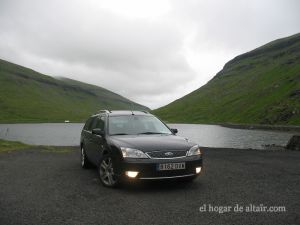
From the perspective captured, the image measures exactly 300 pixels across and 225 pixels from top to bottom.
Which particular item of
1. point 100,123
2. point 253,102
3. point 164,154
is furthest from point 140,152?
point 253,102

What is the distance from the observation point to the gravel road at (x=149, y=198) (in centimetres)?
654

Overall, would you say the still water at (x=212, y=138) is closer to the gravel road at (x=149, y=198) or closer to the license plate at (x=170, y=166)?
the gravel road at (x=149, y=198)

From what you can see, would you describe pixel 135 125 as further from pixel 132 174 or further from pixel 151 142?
pixel 132 174

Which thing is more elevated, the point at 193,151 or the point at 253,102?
the point at 253,102

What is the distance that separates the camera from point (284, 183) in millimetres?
9883

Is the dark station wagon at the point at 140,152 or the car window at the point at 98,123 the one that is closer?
the dark station wagon at the point at 140,152

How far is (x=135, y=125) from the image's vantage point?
10391 mm

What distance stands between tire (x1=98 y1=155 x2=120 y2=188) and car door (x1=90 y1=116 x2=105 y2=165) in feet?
1.58

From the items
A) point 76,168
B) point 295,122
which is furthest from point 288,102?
point 76,168

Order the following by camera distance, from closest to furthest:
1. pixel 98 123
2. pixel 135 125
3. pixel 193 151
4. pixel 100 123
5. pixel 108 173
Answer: pixel 193 151
pixel 108 173
pixel 135 125
pixel 100 123
pixel 98 123

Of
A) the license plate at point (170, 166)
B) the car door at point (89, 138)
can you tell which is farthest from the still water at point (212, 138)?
the license plate at point (170, 166)

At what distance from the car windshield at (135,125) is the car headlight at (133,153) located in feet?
4.67

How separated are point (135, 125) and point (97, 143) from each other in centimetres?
131

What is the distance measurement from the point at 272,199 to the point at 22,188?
6467 millimetres
